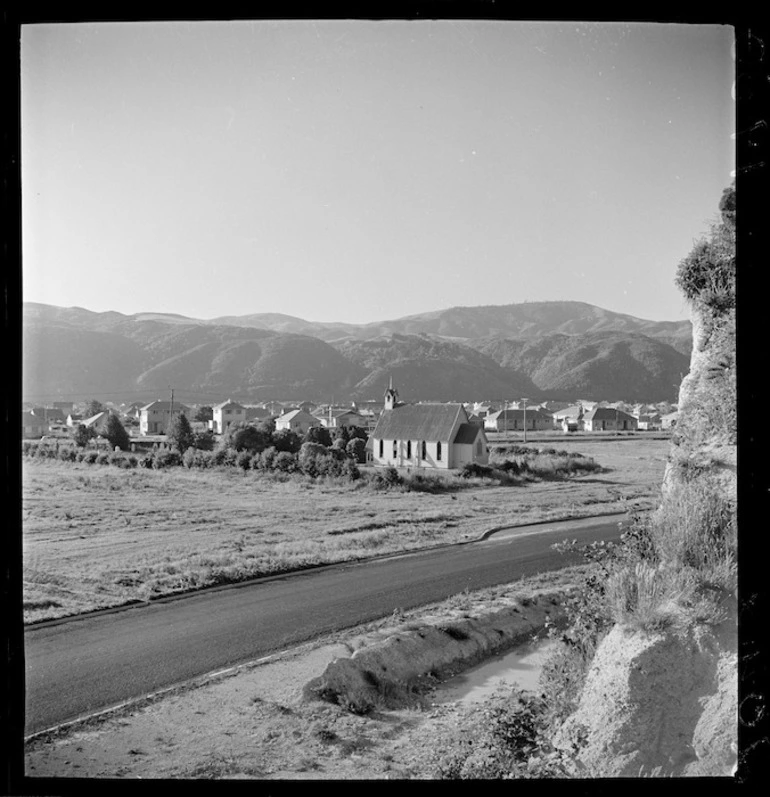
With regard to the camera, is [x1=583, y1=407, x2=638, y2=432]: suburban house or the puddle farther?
[x1=583, y1=407, x2=638, y2=432]: suburban house

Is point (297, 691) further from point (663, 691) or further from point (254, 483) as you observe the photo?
point (254, 483)

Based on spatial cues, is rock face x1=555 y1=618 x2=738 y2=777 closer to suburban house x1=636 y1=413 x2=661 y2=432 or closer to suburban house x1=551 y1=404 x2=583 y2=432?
suburban house x1=636 y1=413 x2=661 y2=432

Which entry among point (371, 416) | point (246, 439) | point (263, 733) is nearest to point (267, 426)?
point (246, 439)

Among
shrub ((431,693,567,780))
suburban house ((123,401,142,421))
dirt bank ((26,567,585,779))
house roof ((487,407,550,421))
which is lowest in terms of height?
dirt bank ((26,567,585,779))

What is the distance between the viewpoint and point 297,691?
5.29 metres

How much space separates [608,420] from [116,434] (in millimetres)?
16189

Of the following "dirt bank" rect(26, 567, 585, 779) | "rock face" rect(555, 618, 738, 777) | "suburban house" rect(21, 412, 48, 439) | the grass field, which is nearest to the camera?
"suburban house" rect(21, 412, 48, 439)

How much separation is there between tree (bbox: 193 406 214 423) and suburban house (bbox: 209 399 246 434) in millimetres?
130

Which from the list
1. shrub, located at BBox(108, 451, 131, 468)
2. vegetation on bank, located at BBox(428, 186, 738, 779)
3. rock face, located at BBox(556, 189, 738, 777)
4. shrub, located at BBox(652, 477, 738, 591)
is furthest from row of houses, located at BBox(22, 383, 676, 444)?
rock face, located at BBox(556, 189, 738, 777)

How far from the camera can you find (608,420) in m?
21.2

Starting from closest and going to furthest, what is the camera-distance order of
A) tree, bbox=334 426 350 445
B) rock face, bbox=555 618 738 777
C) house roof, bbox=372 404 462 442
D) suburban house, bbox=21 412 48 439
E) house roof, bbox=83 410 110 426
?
suburban house, bbox=21 412 48 439 < rock face, bbox=555 618 738 777 < house roof, bbox=83 410 110 426 < house roof, bbox=372 404 462 442 < tree, bbox=334 426 350 445

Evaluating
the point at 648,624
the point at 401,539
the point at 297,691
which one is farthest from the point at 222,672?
the point at 401,539

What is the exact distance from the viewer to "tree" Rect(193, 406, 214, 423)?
18.9 meters
